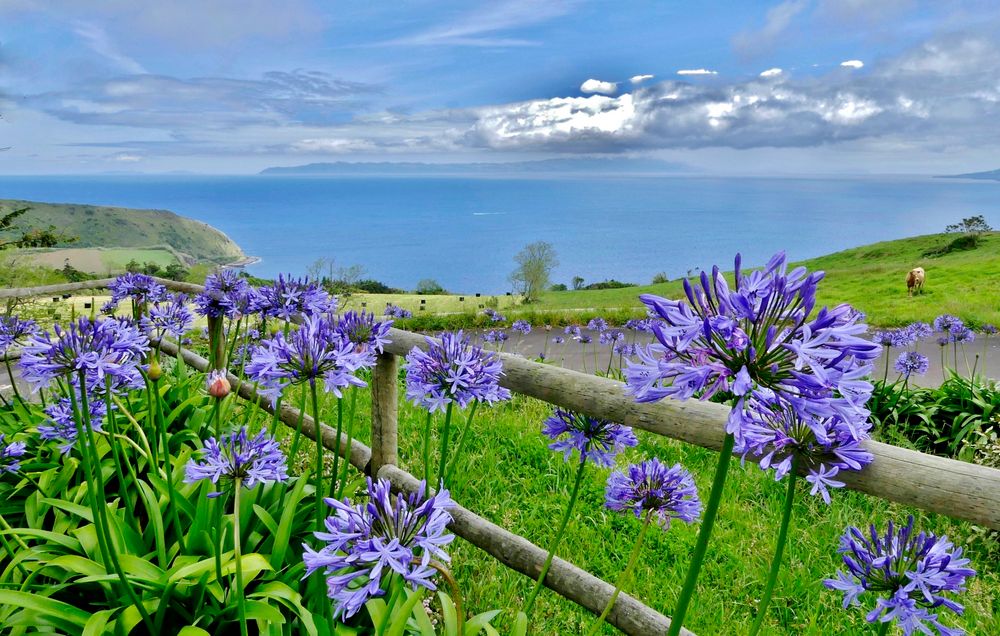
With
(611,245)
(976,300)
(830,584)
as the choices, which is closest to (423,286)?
(976,300)

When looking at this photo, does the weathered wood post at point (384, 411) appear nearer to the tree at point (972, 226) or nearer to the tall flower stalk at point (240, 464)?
the tall flower stalk at point (240, 464)

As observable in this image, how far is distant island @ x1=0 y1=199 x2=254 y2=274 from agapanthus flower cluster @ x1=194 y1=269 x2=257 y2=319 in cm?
27

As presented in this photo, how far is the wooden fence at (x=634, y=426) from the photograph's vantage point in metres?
1.41

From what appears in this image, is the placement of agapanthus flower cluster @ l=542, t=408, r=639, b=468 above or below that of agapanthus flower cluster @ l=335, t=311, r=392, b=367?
below

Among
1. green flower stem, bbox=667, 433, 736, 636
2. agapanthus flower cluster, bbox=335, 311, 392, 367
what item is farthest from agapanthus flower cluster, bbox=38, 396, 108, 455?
green flower stem, bbox=667, 433, 736, 636

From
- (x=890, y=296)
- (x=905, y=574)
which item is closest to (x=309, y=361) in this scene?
(x=905, y=574)

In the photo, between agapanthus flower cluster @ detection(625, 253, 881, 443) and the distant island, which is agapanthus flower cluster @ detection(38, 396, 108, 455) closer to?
the distant island

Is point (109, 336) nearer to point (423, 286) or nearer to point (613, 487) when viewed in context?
point (613, 487)

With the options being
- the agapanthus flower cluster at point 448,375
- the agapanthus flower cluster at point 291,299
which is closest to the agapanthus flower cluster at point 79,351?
the agapanthus flower cluster at point 291,299

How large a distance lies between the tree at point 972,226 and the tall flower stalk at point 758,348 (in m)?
33.1

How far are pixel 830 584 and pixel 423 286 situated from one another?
24.8 meters

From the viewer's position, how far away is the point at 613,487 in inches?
60.2

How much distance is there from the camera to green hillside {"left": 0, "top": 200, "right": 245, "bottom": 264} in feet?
45.3

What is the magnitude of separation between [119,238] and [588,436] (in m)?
29.6
